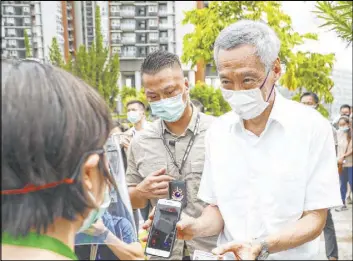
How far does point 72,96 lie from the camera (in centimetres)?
88

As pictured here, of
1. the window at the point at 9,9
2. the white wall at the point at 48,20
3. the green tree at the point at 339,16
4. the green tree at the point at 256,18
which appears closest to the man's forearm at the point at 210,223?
the green tree at the point at 339,16

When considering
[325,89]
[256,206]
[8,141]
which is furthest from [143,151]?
[325,89]

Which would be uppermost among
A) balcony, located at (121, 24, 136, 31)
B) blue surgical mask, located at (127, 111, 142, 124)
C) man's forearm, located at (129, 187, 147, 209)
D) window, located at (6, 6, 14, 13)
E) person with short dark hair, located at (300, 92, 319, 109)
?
window, located at (6, 6, 14, 13)

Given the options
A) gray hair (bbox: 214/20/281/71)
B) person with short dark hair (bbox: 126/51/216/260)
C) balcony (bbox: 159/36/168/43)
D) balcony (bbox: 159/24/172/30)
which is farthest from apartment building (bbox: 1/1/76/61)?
gray hair (bbox: 214/20/281/71)

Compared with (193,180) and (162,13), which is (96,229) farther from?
(162,13)

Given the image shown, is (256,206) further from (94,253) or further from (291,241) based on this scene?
(94,253)

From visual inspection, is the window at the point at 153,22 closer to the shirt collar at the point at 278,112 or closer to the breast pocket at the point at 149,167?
the breast pocket at the point at 149,167

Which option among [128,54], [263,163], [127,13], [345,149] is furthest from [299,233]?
[127,13]

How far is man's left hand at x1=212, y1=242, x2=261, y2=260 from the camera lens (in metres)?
1.32

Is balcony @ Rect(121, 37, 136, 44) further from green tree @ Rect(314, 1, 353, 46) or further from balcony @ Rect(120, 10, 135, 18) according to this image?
green tree @ Rect(314, 1, 353, 46)

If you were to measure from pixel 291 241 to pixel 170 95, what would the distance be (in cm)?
116

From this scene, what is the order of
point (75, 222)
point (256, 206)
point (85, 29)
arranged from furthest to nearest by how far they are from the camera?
point (85, 29), point (256, 206), point (75, 222)

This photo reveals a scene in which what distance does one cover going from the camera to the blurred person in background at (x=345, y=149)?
6730 millimetres

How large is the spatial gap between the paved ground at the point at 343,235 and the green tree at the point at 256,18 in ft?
6.96
